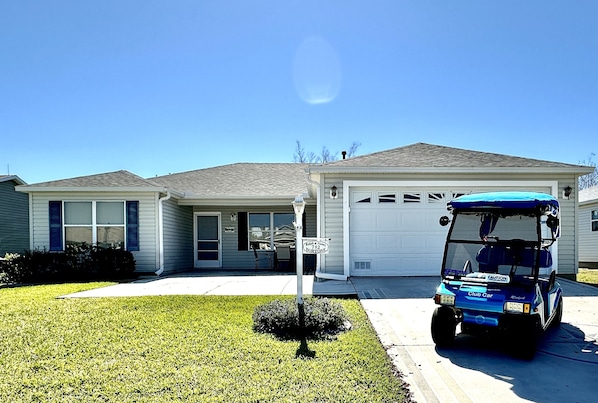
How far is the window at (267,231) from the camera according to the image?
13.9m

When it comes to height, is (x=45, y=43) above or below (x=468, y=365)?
above

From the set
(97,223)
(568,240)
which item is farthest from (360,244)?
(97,223)

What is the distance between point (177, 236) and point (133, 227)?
1.72 m

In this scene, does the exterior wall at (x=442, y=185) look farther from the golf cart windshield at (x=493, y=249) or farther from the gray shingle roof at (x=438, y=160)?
the golf cart windshield at (x=493, y=249)

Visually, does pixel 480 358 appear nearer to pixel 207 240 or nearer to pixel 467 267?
pixel 467 267

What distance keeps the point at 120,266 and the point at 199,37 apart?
6.87m

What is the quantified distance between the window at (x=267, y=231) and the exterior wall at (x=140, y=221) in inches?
147

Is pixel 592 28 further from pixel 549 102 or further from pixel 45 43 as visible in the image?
pixel 45 43

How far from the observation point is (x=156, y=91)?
12.6 m

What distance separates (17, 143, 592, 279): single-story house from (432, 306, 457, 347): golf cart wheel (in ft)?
16.1

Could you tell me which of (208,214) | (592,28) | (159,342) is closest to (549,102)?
(592,28)

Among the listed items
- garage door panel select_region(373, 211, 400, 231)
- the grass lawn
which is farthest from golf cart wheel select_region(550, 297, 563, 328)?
garage door panel select_region(373, 211, 400, 231)

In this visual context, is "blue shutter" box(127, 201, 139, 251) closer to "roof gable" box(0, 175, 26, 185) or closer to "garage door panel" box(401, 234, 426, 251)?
"garage door panel" box(401, 234, 426, 251)

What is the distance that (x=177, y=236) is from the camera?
41.6 feet
